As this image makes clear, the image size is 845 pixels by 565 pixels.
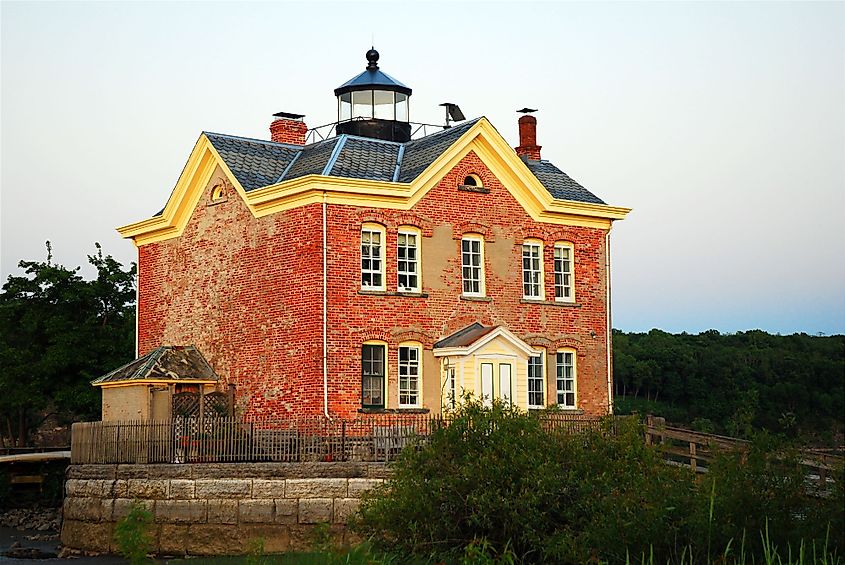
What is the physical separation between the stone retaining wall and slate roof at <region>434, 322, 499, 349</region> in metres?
5.61

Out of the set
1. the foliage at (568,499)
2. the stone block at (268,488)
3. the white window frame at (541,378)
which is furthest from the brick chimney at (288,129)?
the foliage at (568,499)

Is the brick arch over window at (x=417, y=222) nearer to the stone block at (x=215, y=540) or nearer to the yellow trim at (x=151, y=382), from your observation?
the yellow trim at (x=151, y=382)

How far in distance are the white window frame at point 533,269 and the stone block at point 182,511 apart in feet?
35.5

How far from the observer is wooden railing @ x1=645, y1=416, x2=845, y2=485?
15273 mm

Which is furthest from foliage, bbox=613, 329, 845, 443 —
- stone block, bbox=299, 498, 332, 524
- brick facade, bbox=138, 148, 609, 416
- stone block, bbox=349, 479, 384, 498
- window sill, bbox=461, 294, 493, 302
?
stone block, bbox=299, 498, 332, 524

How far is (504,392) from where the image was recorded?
30500 millimetres

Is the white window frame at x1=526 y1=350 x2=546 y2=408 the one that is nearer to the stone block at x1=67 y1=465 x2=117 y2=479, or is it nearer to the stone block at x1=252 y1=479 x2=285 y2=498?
the stone block at x1=252 y1=479 x2=285 y2=498

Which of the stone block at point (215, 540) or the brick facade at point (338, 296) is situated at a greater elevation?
the brick facade at point (338, 296)

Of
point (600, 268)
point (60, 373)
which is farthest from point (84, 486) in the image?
point (600, 268)

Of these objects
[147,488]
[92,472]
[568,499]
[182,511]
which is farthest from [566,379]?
[568,499]

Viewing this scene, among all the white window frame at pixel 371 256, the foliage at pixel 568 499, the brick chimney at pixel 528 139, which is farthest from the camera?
the brick chimney at pixel 528 139

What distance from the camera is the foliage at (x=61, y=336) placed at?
39438 mm

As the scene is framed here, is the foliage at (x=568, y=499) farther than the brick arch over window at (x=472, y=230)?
No

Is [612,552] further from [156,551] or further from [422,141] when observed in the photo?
[422,141]
